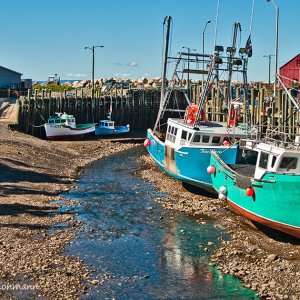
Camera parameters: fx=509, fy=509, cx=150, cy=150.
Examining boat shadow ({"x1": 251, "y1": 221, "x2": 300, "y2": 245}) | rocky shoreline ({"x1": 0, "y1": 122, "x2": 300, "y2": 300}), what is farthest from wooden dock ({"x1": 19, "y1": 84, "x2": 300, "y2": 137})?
boat shadow ({"x1": 251, "y1": 221, "x2": 300, "y2": 245})

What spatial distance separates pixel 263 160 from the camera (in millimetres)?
20203

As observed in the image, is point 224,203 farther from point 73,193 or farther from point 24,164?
point 24,164

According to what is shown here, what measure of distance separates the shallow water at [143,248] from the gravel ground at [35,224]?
69 centimetres

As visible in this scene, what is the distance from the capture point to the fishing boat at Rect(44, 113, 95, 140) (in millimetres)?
44719

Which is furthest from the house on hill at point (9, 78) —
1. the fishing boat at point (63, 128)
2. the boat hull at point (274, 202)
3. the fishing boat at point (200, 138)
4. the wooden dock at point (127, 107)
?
the boat hull at point (274, 202)

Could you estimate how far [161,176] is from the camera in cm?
3266

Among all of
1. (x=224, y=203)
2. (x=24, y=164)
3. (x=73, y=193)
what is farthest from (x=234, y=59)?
(x=24, y=164)

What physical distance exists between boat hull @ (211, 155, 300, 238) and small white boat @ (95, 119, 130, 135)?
29.8 metres

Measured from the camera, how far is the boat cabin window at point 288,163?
62.3 ft

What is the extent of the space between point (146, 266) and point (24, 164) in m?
16.5

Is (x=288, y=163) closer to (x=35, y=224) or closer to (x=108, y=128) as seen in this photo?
(x=35, y=224)

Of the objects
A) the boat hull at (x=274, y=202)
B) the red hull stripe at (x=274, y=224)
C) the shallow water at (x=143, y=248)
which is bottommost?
the shallow water at (x=143, y=248)

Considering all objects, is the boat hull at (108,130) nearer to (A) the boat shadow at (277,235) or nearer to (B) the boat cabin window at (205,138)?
(B) the boat cabin window at (205,138)

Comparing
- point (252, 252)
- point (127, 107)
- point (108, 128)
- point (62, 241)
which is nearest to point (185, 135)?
point (252, 252)
